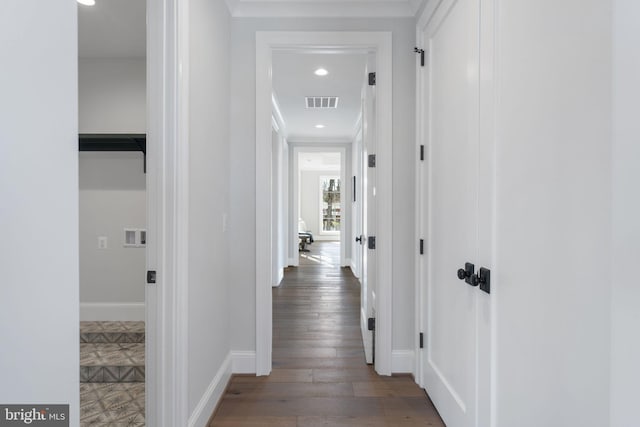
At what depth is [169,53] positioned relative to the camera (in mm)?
1465

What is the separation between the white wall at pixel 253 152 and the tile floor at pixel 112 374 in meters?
0.69

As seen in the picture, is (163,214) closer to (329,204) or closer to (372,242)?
(372,242)

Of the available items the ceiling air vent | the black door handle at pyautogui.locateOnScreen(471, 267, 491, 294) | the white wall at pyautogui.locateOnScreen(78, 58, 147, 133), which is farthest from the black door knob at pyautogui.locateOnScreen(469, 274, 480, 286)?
the ceiling air vent

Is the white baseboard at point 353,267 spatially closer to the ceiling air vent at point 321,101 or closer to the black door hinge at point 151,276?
the ceiling air vent at point 321,101

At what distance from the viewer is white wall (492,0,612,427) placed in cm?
81

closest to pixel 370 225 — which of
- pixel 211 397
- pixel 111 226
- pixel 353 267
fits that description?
pixel 211 397

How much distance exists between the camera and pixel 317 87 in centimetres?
394

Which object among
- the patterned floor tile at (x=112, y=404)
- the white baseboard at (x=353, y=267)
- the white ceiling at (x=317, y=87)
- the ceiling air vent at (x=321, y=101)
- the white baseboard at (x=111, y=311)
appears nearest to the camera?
the patterned floor tile at (x=112, y=404)

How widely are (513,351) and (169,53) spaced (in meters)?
1.84

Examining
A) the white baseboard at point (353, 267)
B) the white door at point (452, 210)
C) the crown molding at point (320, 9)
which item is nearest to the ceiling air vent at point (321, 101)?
the crown molding at point (320, 9)

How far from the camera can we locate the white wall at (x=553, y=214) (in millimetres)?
806

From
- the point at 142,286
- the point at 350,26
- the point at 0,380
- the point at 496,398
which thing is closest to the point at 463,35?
the point at 350,26

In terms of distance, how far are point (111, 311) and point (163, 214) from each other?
1.99 metres

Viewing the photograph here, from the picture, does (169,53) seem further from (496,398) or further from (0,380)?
(496,398)
